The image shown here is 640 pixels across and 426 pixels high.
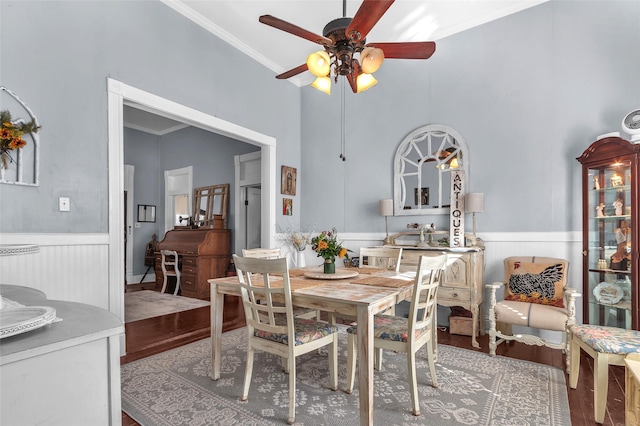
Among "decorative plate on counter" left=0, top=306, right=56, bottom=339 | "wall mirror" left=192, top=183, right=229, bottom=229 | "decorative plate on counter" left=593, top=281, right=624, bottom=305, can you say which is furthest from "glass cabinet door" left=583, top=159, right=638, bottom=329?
"wall mirror" left=192, top=183, right=229, bottom=229

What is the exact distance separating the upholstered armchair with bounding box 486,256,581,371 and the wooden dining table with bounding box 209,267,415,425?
1052 mm

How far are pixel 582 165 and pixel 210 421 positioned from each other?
3.67 metres

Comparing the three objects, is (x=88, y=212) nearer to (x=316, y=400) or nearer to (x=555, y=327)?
(x=316, y=400)

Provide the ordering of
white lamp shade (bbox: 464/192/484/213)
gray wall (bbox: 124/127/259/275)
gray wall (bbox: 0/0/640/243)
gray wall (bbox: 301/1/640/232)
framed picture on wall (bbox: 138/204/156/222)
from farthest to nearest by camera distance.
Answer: framed picture on wall (bbox: 138/204/156/222), gray wall (bbox: 124/127/259/275), white lamp shade (bbox: 464/192/484/213), gray wall (bbox: 301/1/640/232), gray wall (bbox: 0/0/640/243)

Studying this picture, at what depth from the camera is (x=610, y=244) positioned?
292cm

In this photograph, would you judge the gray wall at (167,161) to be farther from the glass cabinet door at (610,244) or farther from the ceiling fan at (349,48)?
the glass cabinet door at (610,244)

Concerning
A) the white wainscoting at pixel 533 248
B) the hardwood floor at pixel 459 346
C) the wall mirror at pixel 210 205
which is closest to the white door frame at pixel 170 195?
the wall mirror at pixel 210 205

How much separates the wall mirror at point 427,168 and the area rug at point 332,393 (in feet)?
5.96

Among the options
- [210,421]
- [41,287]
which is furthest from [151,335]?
[210,421]

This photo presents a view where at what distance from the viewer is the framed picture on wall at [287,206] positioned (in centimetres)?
496

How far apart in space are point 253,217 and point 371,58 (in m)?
4.63

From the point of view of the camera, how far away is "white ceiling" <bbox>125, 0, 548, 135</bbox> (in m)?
3.53

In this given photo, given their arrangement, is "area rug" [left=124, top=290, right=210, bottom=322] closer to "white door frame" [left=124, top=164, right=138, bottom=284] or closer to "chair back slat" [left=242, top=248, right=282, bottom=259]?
"white door frame" [left=124, top=164, right=138, bottom=284]

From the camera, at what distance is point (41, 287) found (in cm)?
252
